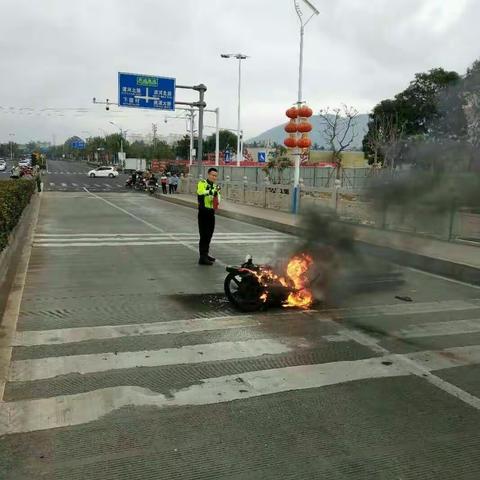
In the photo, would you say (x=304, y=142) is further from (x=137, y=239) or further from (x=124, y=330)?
(x=124, y=330)

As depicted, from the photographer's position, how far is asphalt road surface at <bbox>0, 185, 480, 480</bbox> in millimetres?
3213

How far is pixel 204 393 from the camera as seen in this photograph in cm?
416

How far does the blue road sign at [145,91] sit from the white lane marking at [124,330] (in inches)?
979

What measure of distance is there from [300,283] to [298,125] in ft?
44.9

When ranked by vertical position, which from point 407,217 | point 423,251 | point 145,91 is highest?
point 145,91

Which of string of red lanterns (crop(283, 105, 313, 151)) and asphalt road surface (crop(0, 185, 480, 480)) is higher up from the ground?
string of red lanterns (crop(283, 105, 313, 151))

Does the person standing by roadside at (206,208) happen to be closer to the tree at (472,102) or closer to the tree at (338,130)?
the tree at (472,102)

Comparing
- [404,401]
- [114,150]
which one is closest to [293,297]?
[404,401]

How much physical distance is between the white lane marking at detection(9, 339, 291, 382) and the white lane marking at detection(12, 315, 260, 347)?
0.53m

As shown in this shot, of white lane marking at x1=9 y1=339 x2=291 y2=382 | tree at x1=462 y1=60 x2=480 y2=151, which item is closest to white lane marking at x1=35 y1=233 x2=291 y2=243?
tree at x1=462 y1=60 x2=480 y2=151

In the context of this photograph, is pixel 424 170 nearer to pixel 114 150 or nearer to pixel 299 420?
pixel 299 420

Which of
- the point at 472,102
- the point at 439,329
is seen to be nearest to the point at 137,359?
the point at 439,329

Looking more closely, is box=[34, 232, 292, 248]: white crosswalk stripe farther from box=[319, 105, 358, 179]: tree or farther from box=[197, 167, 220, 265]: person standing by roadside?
box=[319, 105, 358, 179]: tree

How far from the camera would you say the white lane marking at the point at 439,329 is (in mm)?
5785
